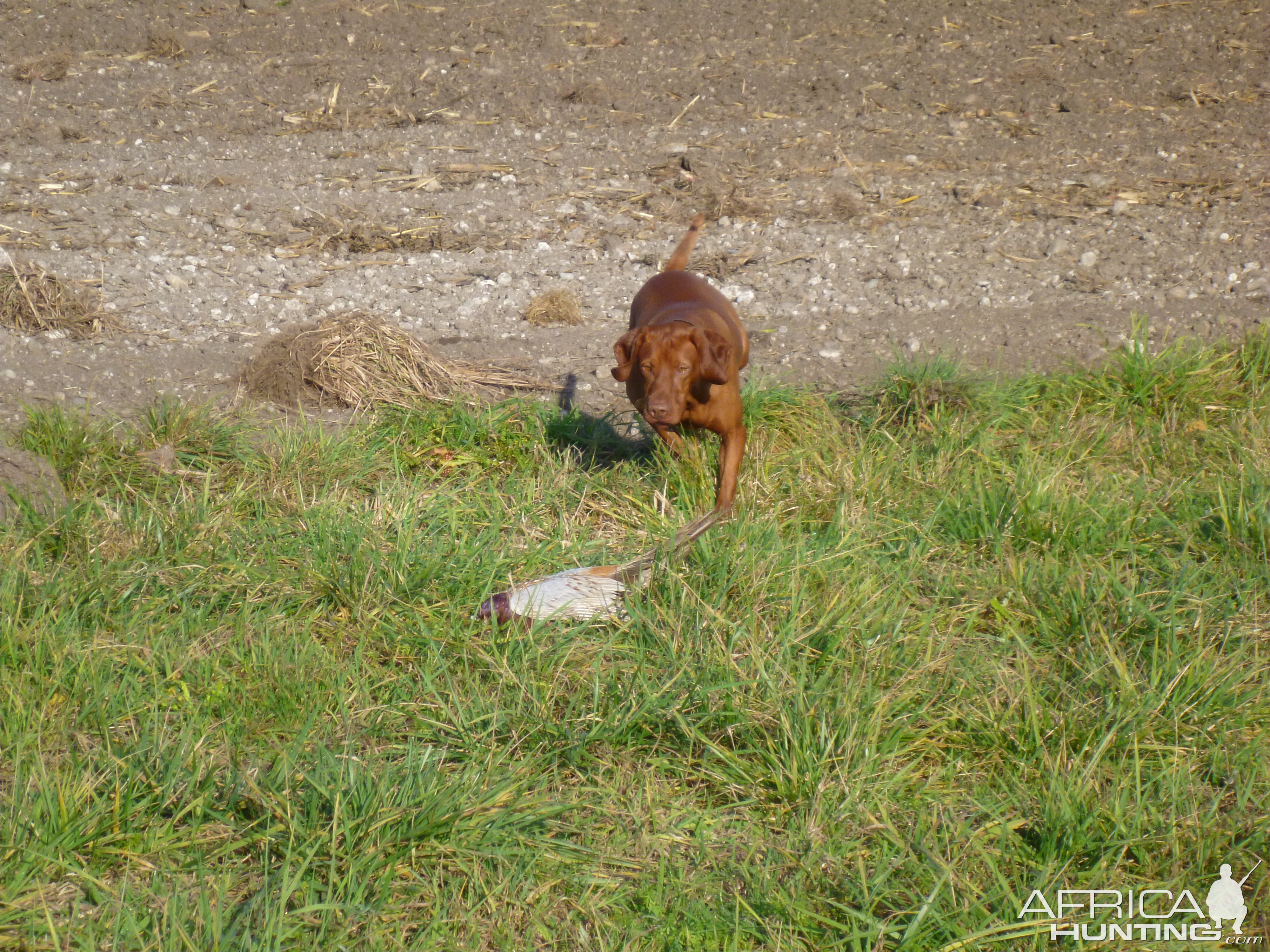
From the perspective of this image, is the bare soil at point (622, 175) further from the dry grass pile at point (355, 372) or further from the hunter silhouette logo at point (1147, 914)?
the hunter silhouette logo at point (1147, 914)

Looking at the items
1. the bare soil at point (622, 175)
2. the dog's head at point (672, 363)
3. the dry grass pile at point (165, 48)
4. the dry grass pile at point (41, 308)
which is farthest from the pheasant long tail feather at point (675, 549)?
the dry grass pile at point (165, 48)

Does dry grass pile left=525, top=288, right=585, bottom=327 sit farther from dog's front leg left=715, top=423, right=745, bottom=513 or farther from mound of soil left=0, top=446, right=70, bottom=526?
mound of soil left=0, top=446, right=70, bottom=526

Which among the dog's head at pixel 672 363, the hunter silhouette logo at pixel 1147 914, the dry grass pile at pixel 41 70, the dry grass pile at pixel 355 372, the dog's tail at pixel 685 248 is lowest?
the hunter silhouette logo at pixel 1147 914

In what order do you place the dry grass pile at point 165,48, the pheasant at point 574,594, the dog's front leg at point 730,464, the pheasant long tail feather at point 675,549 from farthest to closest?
the dry grass pile at point 165,48 → the dog's front leg at point 730,464 → the pheasant long tail feather at point 675,549 → the pheasant at point 574,594

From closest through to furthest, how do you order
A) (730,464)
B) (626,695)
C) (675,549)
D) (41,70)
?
(626,695), (675,549), (730,464), (41,70)

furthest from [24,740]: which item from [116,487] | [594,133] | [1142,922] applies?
[594,133]

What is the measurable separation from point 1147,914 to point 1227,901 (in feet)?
0.54

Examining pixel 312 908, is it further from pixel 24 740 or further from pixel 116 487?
pixel 116 487

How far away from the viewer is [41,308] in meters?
5.04

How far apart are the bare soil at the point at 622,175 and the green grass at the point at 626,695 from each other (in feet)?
3.75

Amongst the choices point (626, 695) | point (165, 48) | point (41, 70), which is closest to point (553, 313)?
point (626, 695)

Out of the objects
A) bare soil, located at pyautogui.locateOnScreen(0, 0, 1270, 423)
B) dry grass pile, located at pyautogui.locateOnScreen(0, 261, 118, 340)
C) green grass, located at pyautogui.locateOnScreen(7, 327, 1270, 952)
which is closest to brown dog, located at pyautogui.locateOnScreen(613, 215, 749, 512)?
green grass, located at pyautogui.locateOnScreen(7, 327, 1270, 952)

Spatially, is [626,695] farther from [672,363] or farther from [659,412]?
[672,363]

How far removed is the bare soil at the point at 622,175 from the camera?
528 centimetres
